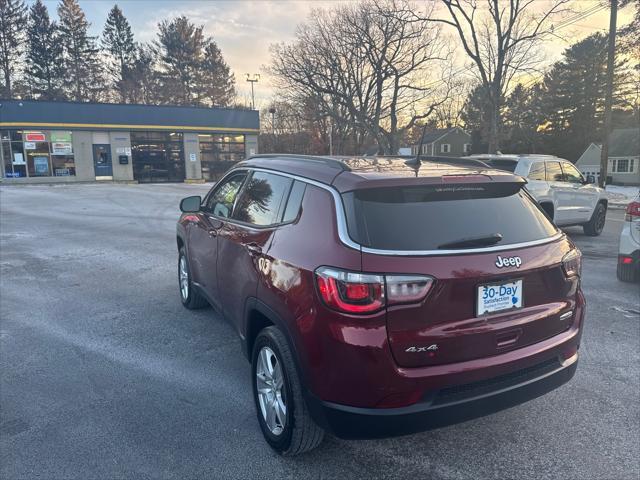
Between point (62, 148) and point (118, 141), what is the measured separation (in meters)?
3.64

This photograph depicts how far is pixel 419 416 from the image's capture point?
2.29m

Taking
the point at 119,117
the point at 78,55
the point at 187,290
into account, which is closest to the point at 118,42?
the point at 78,55

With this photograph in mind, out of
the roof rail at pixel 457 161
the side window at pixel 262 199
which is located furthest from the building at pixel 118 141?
the roof rail at pixel 457 161

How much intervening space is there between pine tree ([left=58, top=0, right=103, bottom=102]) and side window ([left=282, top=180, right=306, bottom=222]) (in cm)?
6013

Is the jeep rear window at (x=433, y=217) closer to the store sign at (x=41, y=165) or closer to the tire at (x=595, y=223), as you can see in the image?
the tire at (x=595, y=223)

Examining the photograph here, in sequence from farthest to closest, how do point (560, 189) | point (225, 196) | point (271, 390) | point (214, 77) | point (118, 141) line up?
point (214, 77)
point (118, 141)
point (560, 189)
point (225, 196)
point (271, 390)

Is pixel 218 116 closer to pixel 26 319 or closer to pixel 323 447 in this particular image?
pixel 26 319

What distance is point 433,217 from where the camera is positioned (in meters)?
2.51

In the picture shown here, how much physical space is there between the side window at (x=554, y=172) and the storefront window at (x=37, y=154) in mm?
31774

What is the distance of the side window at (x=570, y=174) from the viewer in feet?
32.7

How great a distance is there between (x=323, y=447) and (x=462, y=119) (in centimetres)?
7527

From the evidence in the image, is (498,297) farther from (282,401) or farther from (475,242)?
(282,401)

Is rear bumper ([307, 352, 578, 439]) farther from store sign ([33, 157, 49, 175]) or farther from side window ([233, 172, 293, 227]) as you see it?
store sign ([33, 157, 49, 175])

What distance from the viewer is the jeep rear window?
2375mm
